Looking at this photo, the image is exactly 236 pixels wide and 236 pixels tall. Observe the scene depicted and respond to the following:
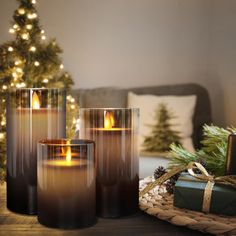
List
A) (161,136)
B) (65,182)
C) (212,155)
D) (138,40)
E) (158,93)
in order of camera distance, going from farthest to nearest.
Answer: (138,40) → (158,93) → (161,136) → (212,155) → (65,182)

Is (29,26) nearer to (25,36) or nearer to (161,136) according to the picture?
(25,36)

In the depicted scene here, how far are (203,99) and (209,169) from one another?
2.13 meters

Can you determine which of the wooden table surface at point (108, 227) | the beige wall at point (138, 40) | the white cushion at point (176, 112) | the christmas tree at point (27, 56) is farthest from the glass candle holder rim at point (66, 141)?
the beige wall at point (138, 40)

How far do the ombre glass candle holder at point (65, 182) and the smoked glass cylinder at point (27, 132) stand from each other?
8 centimetres

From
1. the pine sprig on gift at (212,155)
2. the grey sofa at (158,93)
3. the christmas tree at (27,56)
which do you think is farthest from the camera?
the grey sofa at (158,93)

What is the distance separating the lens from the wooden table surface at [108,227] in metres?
0.65

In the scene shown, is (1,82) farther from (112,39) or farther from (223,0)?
(223,0)

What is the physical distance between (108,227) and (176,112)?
2.17 metres

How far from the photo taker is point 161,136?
277 centimetres

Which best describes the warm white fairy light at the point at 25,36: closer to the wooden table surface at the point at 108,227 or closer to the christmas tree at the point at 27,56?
the christmas tree at the point at 27,56

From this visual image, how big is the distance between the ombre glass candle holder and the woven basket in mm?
131

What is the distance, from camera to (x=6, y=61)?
81.3 inches

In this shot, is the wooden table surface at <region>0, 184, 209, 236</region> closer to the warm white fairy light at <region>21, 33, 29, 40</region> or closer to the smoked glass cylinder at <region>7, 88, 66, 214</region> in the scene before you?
the smoked glass cylinder at <region>7, 88, 66, 214</region>

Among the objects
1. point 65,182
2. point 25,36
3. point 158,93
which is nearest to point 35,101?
point 65,182
